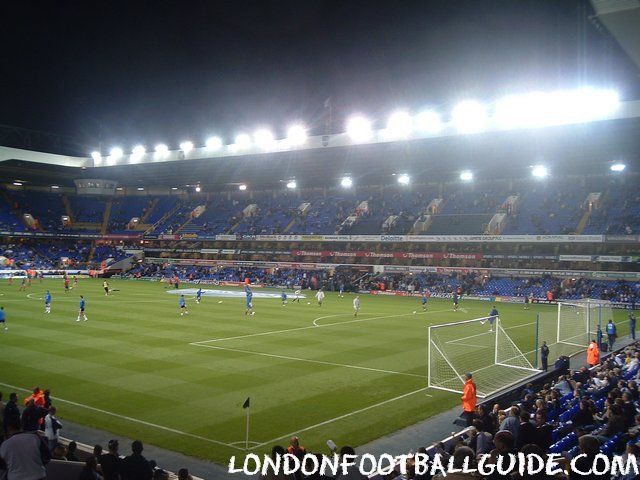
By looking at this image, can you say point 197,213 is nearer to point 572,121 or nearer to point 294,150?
point 294,150

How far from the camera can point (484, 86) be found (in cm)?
3412

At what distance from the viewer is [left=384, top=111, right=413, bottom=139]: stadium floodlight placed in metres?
42.3

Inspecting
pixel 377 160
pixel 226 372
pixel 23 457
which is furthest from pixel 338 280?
pixel 23 457

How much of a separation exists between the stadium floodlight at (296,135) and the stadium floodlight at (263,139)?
1.88 meters

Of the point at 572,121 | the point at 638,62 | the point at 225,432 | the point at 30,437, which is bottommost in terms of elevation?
the point at 225,432

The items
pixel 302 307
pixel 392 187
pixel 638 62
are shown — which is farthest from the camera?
pixel 392 187

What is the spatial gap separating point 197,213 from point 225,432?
243 ft

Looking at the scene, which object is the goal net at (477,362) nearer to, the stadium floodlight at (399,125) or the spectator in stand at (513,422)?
the spectator in stand at (513,422)

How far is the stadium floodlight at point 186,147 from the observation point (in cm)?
5731

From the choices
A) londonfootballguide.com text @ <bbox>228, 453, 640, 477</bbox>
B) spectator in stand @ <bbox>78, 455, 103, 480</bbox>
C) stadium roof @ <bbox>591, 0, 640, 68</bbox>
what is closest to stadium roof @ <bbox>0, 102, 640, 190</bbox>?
stadium roof @ <bbox>591, 0, 640, 68</bbox>

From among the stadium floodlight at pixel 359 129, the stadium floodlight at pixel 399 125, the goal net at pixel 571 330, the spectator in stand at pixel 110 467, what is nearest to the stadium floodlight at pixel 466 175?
the stadium floodlight at pixel 399 125

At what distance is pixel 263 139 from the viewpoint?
172 ft

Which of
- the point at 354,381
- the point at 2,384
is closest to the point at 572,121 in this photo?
the point at 354,381

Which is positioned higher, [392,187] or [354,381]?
[392,187]
